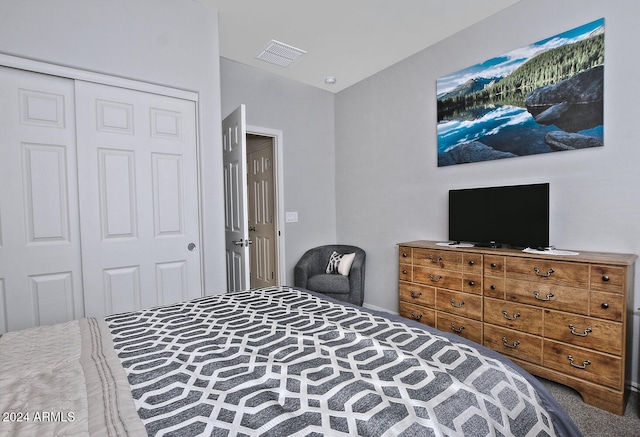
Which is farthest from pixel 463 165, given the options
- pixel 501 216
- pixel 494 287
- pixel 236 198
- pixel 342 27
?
pixel 236 198

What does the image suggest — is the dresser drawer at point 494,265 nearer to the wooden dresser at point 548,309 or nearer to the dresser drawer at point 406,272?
the wooden dresser at point 548,309

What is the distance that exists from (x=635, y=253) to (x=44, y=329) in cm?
333

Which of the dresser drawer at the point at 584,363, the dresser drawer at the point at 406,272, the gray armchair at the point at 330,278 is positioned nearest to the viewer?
the dresser drawer at the point at 584,363

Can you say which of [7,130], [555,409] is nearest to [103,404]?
[555,409]

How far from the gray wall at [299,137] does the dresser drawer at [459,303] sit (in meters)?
1.95

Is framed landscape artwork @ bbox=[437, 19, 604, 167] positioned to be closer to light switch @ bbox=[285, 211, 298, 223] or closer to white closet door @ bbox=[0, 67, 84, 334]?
light switch @ bbox=[285, 211, 298, 223]

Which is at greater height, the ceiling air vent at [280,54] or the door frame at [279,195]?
the ceiling air vent at [280,54]

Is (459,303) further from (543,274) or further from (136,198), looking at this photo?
(136,198)

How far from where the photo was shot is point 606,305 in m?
1.85

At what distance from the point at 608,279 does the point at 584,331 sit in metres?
0.35

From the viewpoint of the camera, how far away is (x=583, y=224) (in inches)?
90.0

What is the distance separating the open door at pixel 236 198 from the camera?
8.83 feet

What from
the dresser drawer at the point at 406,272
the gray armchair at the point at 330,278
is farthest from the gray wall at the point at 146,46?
the dresser drawer at the point at 406,272

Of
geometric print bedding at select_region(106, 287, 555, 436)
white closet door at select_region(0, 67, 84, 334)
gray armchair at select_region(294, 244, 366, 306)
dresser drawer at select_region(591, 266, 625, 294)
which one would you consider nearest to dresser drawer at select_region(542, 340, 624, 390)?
dresser drawer at select_region(591, 266, 625, 294)
